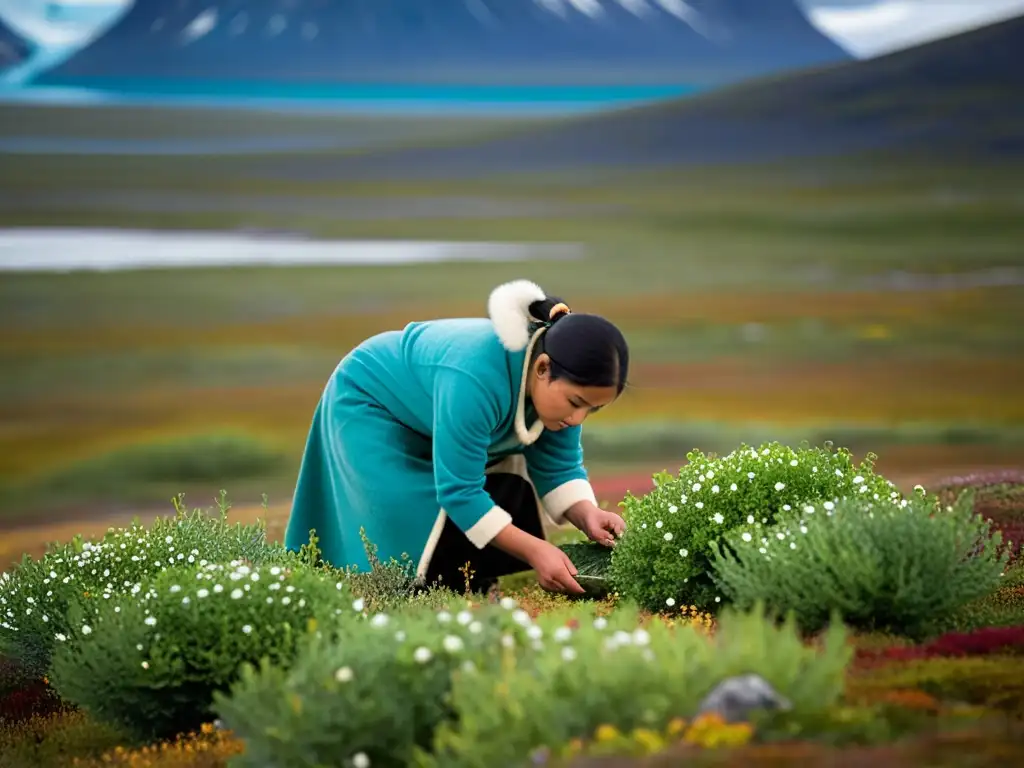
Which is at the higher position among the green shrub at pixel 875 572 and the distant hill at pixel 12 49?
the distant hill at pixel 12 49

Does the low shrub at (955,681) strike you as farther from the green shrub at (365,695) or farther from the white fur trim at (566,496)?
the white fur trim at (566,496)

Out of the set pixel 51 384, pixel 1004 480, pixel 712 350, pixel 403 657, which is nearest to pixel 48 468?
pixel 51 384

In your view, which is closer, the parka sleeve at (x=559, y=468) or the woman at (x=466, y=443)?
the woman at (x=466, y=443)

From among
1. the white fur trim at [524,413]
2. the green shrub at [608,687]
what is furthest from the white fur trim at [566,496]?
the green shrub at [608,687]

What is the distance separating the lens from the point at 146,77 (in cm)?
2325

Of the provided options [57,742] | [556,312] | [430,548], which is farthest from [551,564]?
[57,742]

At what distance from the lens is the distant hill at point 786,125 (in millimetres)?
23859

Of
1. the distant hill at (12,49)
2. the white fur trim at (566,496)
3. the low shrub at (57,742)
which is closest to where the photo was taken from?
the low shrub at (57,742)

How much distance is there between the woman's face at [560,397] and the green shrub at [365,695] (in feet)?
4.91

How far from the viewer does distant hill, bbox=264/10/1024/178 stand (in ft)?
78.3

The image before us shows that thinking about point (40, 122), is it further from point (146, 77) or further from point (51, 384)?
point (51, 384)

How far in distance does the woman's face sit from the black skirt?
716 mm

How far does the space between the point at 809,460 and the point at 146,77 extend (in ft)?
63.2

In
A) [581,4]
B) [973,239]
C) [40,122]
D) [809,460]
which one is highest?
[581,4]
